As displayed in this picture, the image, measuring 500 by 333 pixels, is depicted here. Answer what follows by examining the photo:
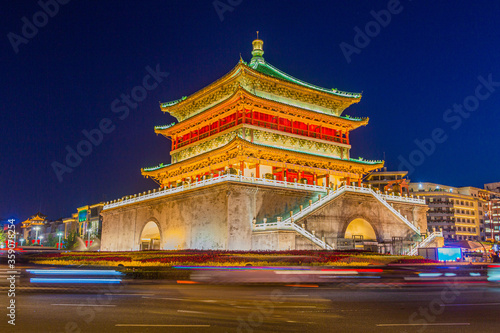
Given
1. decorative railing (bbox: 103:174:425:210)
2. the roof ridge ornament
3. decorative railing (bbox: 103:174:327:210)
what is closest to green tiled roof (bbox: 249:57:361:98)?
the roof ridge ornament

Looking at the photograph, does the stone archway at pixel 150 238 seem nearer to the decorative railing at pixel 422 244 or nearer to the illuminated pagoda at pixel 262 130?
the illuminated pagoda at pixel 262 130

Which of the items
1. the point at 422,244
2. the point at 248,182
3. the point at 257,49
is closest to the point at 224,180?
the point at 248,182

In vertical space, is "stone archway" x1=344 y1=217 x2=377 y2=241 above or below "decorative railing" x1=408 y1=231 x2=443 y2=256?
above

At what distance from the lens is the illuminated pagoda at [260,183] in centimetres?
3006

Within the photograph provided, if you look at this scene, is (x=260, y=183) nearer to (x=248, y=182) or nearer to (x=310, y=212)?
(x=248, y=182)

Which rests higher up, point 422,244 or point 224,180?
point 224,180

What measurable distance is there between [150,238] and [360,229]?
20.4 m

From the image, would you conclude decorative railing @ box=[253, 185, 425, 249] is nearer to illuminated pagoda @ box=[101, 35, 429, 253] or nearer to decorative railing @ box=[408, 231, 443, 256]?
illuminated pagoda @ box=[101, 35, 429, 253]

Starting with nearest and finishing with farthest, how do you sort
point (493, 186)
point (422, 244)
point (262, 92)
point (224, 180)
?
point (224, 180), point (422, 244), point (262, 92), point (493, 186)

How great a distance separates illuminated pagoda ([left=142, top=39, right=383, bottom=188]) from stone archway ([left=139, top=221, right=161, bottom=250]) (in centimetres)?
556

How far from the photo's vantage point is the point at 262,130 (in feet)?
124

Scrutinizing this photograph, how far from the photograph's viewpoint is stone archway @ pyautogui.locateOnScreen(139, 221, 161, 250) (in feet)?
131

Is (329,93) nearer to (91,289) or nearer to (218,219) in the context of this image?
(218,219)

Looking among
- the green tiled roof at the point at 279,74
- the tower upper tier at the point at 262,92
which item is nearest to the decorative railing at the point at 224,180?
the tower upper tier at the point at 262,92
